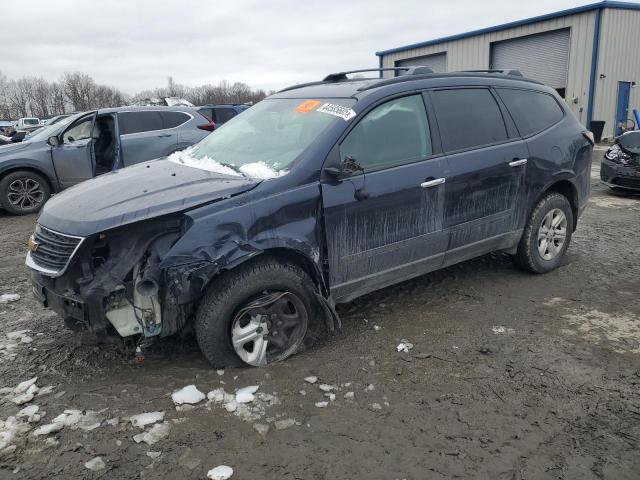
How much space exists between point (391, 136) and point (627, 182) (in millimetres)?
7169

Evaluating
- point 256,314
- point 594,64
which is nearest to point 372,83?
point 256,314

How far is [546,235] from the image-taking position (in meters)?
4.94

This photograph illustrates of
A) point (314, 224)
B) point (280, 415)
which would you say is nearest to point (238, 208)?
point (314, 224)

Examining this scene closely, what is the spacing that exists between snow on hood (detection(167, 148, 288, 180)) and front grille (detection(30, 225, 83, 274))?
1.08m

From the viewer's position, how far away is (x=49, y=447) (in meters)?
2.66

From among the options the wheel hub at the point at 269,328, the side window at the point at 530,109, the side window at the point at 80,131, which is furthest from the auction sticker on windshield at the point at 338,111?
the side window at the point at 80,131

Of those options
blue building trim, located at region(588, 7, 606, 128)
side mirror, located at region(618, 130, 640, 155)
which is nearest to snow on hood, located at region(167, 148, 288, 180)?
side mirror, located at region(618, 130, 640, 155)

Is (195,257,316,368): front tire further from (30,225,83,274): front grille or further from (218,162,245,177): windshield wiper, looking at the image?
(30,225,83,274): front grille

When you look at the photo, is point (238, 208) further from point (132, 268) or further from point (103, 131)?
point (103, 131)

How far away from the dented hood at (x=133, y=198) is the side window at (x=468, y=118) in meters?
1.69

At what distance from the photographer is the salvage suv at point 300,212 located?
302 centimetres

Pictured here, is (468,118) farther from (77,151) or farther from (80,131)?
(80,131)

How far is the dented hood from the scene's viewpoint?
9.78 feet

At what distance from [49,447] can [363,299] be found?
2643 mm
